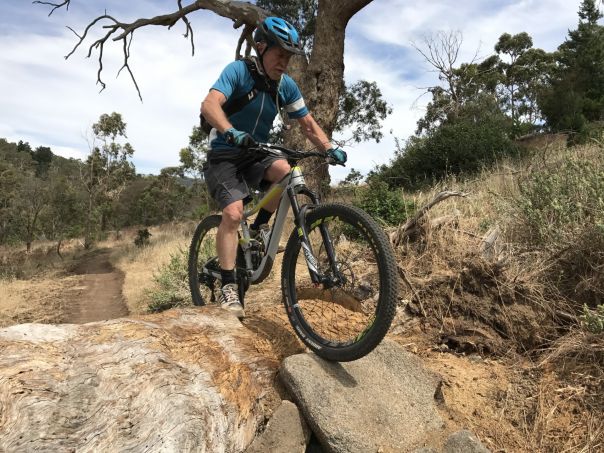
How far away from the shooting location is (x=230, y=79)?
3.45 metres

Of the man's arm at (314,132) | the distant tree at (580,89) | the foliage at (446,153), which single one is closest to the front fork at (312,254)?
the man's arm at (314,132)

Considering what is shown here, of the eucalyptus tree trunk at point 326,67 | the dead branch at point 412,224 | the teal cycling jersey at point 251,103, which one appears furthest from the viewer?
the eucalyptus tree trunk at point 326,67

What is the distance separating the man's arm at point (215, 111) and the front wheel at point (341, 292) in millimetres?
→ 876

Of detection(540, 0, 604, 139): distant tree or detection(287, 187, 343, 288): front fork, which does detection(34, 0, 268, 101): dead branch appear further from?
detection(540, 0, 604, 139): distant tree

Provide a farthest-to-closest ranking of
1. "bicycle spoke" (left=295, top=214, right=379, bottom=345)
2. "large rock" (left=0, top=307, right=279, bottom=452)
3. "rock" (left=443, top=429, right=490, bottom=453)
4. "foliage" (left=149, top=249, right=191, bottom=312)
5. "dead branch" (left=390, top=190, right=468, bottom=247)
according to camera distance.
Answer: "foliage" (left=149, top=249, right=191, bottom=312), "dead branch" (left=390, top=190, right=468, bottom=247), "bicycle spoke" (left=295, top=214, right=379, bottom=345), "rock" (left=443, top=429, right=490, bottom=453), "large rock" (left=0, top=307, right=279, bottom=452)

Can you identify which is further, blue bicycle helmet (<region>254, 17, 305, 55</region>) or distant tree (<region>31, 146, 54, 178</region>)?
distant tree (<region>31, 146, 54, 178</region>)

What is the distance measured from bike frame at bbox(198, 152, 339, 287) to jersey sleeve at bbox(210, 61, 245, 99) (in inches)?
29.5

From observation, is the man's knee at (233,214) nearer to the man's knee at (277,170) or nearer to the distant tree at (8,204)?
the man's knee at (277,170)

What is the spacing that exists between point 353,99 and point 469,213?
19.0 meters

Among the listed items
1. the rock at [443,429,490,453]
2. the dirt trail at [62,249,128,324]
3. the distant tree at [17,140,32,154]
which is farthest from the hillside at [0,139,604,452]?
the distant tree at [17,140,32,154]

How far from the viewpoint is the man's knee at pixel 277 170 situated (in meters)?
3.66

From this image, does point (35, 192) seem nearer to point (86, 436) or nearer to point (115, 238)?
point (115, 238)

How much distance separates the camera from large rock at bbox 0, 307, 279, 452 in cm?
213

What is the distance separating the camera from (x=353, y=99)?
24125 mm
